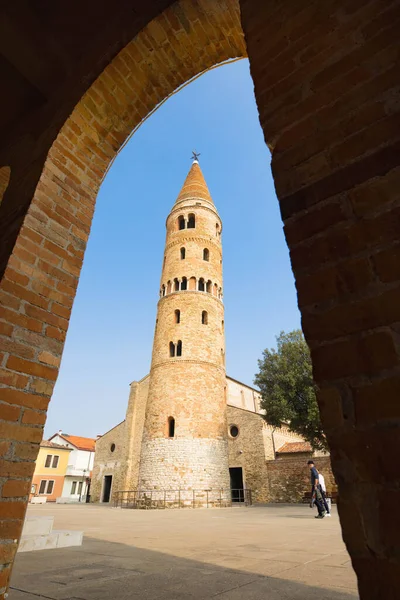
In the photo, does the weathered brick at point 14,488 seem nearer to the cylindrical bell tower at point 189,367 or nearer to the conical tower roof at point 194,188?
the cylindrical bell tower at point 189,367

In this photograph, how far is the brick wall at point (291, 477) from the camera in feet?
63.7

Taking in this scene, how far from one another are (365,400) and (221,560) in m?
3.07

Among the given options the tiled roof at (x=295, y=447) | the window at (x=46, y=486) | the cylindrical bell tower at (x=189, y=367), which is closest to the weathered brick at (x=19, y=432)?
the cylindrical bell tower at (x=189, y=367)

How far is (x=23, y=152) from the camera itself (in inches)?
130

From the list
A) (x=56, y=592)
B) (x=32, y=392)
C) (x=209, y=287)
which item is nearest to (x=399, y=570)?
(x=32, y=392)

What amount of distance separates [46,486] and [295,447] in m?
27.0

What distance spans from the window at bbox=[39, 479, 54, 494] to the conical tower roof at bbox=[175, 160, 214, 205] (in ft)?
→ 104

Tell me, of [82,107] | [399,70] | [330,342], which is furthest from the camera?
[82,107]

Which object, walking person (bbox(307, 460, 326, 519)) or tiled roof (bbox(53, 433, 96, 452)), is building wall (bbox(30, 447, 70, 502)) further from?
walking person (bbox(307, 460, 326, 519))

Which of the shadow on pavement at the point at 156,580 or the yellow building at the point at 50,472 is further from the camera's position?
the yellow building at the point at 50,472

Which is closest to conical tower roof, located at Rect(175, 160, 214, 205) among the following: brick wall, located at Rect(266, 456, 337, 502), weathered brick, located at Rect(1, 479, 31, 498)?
brick wall, located at Rect(266, 456, 337, 502)

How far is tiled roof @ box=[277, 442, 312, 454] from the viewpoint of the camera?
23.2 m

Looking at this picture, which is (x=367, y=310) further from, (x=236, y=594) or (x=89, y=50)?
(x=89, y=50)

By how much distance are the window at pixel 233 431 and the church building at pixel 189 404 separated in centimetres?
7
